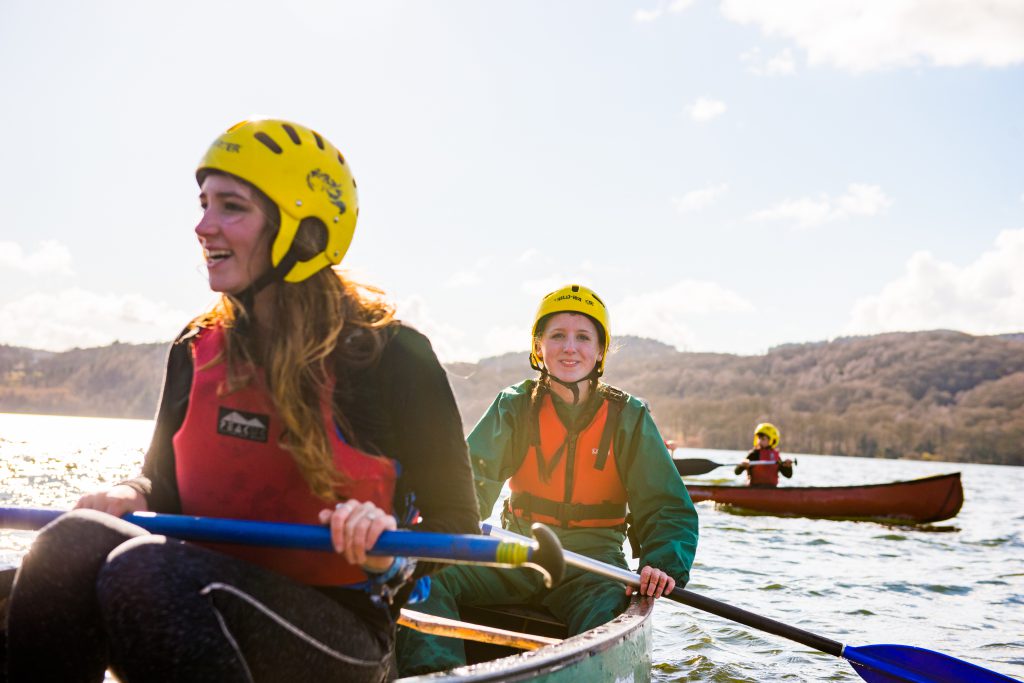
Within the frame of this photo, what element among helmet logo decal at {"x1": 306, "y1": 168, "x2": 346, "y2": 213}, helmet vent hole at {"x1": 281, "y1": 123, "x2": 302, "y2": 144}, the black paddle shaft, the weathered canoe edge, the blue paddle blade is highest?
helmet vent hole at {"x1": 281, "y1": 123, "x2": 302, "y2": 144}

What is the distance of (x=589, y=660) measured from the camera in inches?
121

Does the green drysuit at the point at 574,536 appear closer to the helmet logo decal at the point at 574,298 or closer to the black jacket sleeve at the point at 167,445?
the helmet logo decal at the point at 574,298

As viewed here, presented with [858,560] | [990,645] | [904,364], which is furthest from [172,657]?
[904,364]

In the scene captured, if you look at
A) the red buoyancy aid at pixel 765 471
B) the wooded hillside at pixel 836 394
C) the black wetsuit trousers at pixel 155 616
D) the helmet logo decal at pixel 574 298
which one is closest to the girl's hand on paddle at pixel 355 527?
the black wetsuit trousers at pixel 155 616

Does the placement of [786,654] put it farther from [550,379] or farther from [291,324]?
[291,324]

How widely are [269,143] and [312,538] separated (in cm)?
105

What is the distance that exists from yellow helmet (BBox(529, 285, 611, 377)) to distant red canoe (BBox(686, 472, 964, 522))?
37.9ft

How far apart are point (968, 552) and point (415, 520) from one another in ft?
49.8

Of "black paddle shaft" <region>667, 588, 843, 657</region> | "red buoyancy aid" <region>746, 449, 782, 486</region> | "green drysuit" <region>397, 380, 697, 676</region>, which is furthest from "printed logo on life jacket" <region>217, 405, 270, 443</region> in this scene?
"red buoyancy aid" <region>746, 449, 782, 486</region>

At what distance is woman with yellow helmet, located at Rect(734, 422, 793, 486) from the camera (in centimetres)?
1718

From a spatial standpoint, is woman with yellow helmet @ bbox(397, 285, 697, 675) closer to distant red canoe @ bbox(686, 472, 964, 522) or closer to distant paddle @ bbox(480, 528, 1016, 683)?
distant paddle @ bbox(480, 528, 1016, 683)

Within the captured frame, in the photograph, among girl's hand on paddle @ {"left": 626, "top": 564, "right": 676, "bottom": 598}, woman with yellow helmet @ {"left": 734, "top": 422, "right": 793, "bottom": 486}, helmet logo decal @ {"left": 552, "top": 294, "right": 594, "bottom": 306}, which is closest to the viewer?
girl's hand on paddle @ {"left": 626, "top": 564, "right": 676, "bottom": 598}

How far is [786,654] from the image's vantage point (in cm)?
707

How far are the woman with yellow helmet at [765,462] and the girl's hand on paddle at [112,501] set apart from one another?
16.0m
